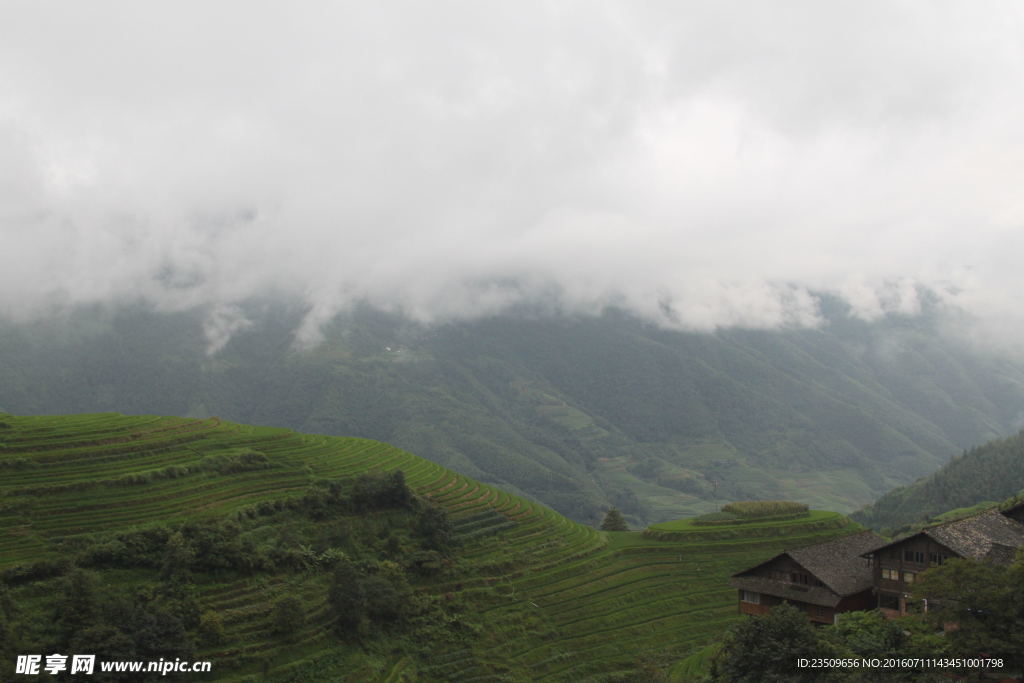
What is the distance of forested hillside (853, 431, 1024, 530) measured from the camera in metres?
145

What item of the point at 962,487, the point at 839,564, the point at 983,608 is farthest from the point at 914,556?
the point at 962,487

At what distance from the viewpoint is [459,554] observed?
6519cm

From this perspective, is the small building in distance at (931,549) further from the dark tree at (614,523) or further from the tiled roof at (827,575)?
the dark tree at (614,523)

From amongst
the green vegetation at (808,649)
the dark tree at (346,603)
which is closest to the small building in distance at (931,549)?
the green vegetation at (808,649)

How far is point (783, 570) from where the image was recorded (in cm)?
5178

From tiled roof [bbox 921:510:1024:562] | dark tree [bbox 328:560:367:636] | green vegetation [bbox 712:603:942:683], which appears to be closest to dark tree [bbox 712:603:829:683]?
green vegetation [bbox 712:603:942:683]

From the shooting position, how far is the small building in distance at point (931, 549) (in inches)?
1713

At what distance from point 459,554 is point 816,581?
3013 cm

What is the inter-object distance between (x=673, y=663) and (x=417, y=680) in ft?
71.2

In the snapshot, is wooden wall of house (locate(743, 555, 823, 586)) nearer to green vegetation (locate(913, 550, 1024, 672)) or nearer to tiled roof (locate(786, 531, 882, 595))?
tiled roof (locate(786, 531, 882, 595))

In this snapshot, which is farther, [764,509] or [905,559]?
[764,509]

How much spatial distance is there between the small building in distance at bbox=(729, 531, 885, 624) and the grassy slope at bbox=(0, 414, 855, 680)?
39.2 feet

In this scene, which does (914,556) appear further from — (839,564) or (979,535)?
(839,564)

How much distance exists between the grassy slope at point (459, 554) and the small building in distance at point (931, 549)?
19946 millimetres
